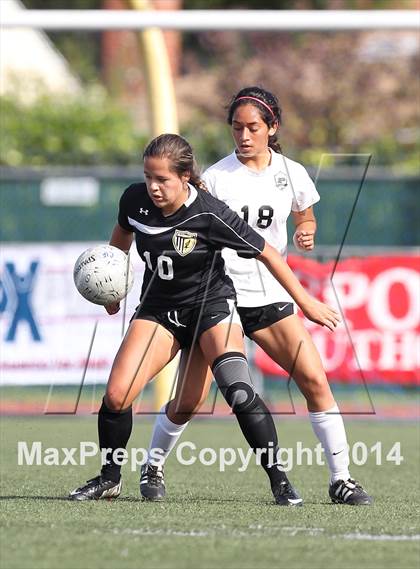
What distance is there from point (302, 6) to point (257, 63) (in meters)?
4.13

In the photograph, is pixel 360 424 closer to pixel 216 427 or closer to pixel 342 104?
pixel 216 427

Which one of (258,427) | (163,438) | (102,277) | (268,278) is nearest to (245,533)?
(258,427)

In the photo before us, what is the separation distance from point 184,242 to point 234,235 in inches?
9.7

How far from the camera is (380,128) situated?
25.5 metres

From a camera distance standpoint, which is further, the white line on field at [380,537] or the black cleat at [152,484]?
the black cleat at [152,484]

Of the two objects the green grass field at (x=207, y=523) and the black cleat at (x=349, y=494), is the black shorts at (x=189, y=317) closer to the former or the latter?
the green grass field at (x=207, y=523)

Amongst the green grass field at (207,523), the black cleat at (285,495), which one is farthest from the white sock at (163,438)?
the black cleat at (285,495)

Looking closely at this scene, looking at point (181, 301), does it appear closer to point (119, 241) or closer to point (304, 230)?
point (119, 241)

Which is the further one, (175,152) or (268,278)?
(268,278)

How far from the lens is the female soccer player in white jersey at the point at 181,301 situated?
6.26 metres

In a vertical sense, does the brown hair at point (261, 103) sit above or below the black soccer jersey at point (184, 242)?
above

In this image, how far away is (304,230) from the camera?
6.73 m

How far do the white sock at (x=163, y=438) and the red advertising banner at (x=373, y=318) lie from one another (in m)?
5.22

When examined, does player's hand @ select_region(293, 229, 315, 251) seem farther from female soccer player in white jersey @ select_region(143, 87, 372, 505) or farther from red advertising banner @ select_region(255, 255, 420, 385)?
red advertising banner @ select_region(255, 255, 420, 385)
